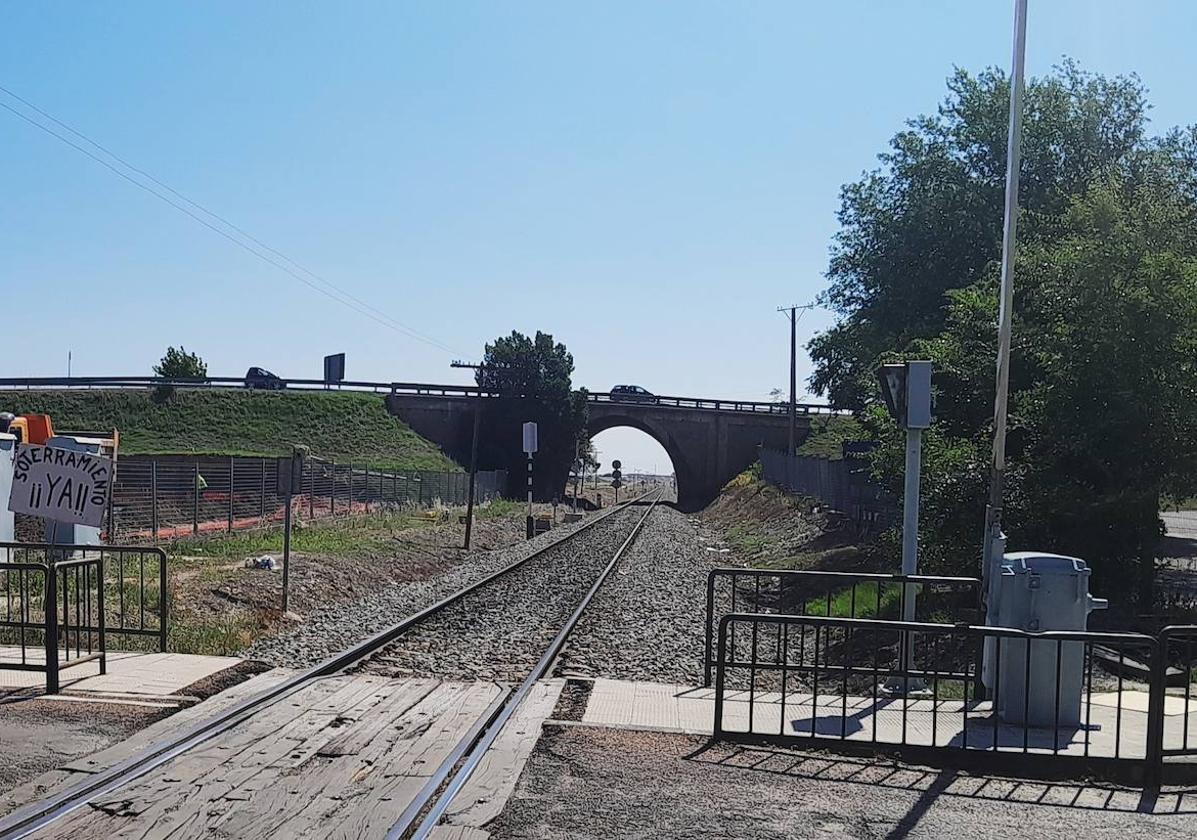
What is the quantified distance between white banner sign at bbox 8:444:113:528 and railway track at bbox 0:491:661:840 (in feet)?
8.33

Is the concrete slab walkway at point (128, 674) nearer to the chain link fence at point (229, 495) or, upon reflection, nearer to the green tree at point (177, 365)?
the chain link fence at point (229, 495)

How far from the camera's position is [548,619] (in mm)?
15102

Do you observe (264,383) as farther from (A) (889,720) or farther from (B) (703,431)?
(A) (889,720)

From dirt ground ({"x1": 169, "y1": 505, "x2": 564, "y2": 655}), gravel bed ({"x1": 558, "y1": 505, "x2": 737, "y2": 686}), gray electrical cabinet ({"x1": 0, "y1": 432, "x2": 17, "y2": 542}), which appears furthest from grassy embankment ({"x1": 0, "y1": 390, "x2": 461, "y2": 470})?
gray electrical cabinet ({"x1": 0, "y1": 432, "x2": 17, "y2": 542})

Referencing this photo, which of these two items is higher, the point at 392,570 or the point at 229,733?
the point at 229,733

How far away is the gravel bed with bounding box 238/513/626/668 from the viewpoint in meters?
11.6

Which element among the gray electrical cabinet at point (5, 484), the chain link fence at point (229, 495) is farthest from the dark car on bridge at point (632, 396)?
the gray electrical cabinet at point (5, 484)

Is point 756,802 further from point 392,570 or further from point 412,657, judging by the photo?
point 392,570

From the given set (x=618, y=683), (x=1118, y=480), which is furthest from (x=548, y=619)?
(x=1118, y=480)

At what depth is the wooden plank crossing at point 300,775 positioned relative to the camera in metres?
5.63

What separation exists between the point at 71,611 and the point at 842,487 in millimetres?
22565

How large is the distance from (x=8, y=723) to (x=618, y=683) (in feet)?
15.3

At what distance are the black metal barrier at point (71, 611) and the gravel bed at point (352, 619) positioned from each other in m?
1.19

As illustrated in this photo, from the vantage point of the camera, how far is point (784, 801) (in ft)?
20.8
